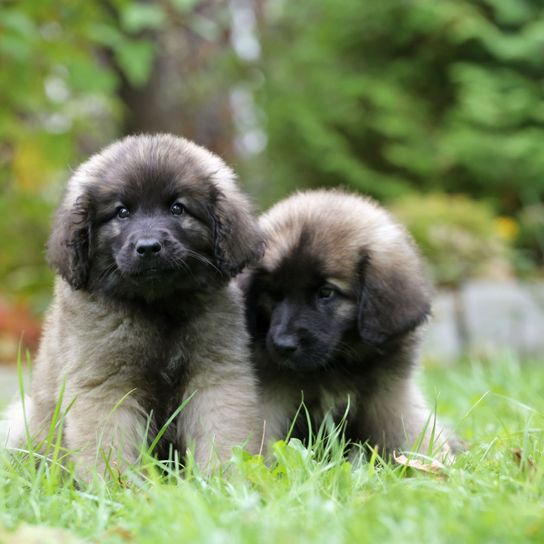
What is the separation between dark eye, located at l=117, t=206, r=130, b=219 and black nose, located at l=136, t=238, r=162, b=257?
0.23 m

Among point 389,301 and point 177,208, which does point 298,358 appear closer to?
point 389,301

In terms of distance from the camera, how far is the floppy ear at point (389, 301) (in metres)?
3.59

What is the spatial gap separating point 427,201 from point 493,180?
1.28m

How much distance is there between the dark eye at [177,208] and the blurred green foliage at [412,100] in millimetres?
6231

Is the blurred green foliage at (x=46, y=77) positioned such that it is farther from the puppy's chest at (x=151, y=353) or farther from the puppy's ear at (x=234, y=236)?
the puppy's chest at (x=151, y=353)

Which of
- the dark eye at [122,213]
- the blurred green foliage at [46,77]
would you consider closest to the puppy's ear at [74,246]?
the dark eye at [122,213]

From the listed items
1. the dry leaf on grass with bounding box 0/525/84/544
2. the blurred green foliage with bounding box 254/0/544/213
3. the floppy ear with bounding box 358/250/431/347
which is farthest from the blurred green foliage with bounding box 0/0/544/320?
the dry leaf on grass with bounding box 0/525/84/544

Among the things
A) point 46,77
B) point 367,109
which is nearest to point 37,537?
point 46,77

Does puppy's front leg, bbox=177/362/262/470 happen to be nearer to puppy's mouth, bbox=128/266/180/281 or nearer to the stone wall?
puppy's mouth, bbox=128/266/180/281

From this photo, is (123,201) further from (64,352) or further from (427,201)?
(427,201)

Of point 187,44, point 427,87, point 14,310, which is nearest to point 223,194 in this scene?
point 14,310

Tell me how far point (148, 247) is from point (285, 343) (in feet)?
2.21

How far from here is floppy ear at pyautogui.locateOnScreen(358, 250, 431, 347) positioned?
11.8 ft

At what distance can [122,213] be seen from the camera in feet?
11.0
